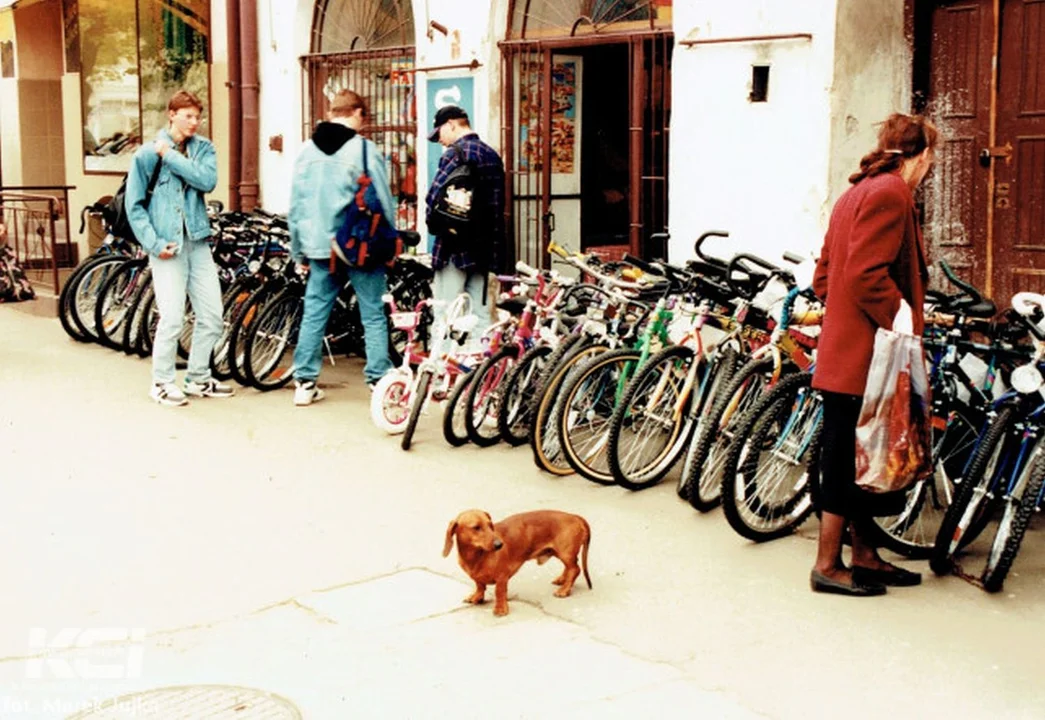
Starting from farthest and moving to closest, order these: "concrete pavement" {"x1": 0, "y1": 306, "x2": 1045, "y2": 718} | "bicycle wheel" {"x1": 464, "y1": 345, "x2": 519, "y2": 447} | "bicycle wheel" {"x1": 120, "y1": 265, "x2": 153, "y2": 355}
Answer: "bicycle wheel" {"x1": 120, "y1": 265, "x2": 153, "y2": 355} → "bicycle wheel" {"x1": 464, "y1": 345, "x2": 519, "y2": 447} → "concrete pavement" {"x1": 0, "y1": 306, "x2": 1045, "y2": 718}

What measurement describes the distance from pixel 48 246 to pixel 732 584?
45.5ft

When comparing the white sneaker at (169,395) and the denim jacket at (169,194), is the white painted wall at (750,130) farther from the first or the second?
the white sneaker at (169,395)

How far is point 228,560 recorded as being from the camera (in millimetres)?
6285

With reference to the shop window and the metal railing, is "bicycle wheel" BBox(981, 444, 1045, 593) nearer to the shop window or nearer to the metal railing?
the metal railing

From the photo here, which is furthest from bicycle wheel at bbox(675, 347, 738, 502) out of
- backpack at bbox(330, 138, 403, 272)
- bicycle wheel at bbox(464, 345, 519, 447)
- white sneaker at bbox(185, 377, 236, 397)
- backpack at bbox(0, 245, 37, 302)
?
backpack at bbox(0, 245, 37, 302)

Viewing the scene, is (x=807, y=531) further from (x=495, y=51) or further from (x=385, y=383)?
(x=495, y=51)

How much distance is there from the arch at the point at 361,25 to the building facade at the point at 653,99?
2 cm

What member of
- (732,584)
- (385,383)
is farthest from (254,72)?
(732,584)

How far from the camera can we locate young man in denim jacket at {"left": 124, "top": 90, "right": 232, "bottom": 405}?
9.38 m

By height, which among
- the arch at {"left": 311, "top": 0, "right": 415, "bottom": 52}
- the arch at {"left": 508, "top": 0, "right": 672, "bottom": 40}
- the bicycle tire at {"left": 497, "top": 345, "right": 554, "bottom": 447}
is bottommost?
the bicycle tire at {"left": 497, "top": 345, "right": 554, "bottom": 447}

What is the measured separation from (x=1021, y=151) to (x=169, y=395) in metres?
5.56

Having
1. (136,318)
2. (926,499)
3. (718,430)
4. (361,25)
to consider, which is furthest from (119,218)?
(926,499)

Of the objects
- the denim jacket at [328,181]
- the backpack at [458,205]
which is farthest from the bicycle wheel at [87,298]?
the backpack at [458,205]

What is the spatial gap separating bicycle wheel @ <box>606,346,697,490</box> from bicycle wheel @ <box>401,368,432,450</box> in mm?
1422
